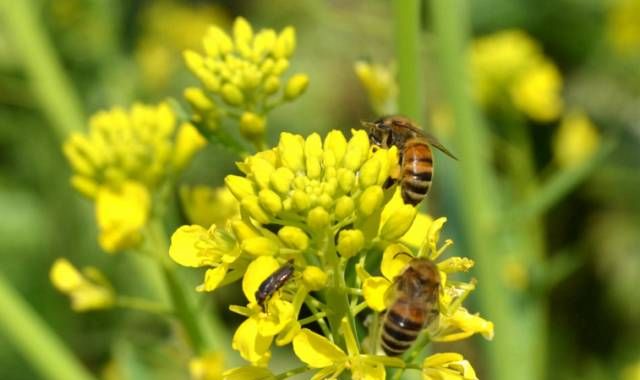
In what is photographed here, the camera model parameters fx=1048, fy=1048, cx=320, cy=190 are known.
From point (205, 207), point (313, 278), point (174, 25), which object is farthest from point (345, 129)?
point (313, 278)

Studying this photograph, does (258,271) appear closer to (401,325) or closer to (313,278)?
(313,278)

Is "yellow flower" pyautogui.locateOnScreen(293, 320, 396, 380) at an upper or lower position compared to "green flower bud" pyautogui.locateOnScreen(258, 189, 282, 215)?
lower

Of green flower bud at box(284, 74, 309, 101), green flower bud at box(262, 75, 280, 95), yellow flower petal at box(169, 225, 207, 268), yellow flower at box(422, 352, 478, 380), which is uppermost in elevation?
green flower bud at box(262, 75, 280, 95)

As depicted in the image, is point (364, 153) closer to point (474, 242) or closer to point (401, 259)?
point (401, 259)

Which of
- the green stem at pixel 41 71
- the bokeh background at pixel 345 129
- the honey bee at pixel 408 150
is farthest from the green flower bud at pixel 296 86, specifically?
the bokeh background at pixel 345 129

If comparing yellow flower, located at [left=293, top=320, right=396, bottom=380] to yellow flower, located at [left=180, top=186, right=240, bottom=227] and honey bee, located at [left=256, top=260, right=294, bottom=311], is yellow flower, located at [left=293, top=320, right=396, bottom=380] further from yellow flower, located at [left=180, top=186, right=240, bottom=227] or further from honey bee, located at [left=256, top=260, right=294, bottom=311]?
yellow flower, located at [left=180, top=186, right=240, bottom=227]

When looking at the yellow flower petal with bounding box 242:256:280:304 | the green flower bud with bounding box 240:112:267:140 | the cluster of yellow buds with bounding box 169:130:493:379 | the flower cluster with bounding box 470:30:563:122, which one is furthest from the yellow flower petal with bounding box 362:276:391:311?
the flower cluster with bounding box 470:30:563:122

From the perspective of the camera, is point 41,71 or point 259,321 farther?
point 41,71
